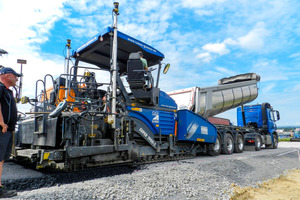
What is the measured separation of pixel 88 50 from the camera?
19.7 feet

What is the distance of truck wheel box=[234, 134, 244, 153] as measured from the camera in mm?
9828

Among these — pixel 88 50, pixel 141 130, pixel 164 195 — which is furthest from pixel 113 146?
pixel 88 50

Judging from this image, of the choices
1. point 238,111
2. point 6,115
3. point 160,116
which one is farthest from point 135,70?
point 238,111

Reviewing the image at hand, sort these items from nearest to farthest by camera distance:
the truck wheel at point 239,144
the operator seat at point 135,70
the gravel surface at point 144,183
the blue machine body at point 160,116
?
the gravel surface at point 144,183
the operator seat at point 135,70
the blue machine body at point 160,116
the truck wheel at point 239,144

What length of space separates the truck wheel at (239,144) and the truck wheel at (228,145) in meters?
0.43

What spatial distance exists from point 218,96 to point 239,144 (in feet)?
10.1

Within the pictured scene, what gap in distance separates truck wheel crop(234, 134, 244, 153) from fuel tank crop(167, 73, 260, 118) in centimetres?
151

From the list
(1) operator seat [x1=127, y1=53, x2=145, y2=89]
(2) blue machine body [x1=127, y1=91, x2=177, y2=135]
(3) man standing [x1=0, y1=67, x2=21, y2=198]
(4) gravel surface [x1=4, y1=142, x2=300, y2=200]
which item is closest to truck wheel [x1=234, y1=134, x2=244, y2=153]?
(4) gravel surface [x1=4, y1=142, x2=300, y2=200]

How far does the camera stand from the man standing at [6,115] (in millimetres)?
2834

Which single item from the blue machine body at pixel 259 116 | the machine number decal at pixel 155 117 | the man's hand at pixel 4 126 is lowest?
the man's hand at pixel 4 126

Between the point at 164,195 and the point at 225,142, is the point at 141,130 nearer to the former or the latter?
the point at 164,195

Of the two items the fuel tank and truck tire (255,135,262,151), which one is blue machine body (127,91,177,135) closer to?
the fuel tank

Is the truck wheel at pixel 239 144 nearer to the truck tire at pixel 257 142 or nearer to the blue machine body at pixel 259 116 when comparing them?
the truck tire at pixel 257 142

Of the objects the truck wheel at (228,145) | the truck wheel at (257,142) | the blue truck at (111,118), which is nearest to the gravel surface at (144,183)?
the blue truck at (111,118)
